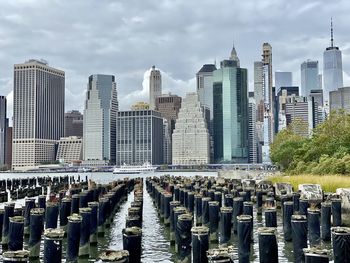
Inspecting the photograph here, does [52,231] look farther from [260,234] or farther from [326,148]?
[326,148]

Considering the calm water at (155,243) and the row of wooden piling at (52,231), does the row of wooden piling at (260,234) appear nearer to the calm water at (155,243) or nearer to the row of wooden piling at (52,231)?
the calm water at (155,243)

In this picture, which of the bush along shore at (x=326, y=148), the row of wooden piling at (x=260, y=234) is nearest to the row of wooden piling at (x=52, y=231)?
the row of wooden piling at (x=260, y=234)

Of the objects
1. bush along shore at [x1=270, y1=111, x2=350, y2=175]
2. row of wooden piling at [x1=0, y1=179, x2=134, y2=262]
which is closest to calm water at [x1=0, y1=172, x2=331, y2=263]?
row of wooden piling at [x1=0, y1=179, x2=134, y2=262]

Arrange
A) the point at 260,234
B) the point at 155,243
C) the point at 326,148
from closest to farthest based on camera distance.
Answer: the point at 260,234, the point at 155,243, the point at 326,148

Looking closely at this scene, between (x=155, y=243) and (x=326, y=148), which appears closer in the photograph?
(x=155, y=243)

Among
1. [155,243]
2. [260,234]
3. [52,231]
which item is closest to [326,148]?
[155,243]

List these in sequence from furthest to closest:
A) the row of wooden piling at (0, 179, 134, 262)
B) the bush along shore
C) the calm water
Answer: the bush along shore, the calm water, the row of wooden piling at (0, 179, 134, 262)

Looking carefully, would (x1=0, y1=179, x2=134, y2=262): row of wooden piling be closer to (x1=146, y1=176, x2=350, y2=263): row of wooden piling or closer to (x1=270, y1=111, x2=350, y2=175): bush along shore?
(x1=146, y1=176, x2=350, y2=263): row of wooden piling

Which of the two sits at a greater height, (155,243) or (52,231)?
(52,231)

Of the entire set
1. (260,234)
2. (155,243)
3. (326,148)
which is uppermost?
(326,148)

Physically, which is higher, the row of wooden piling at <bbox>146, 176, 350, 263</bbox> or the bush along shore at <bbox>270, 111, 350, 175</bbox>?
the bush along shore at <bbox>270, 111, 350, 175</bbox>

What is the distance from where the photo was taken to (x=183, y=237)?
1725cm

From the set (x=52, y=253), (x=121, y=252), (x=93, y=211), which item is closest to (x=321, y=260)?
(x=121, y=252)

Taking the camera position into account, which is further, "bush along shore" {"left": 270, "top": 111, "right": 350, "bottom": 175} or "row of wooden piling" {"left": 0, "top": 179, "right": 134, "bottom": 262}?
"bush along shore" {"left": 270, "top": 111, "right": 350, "bottom": 175}
